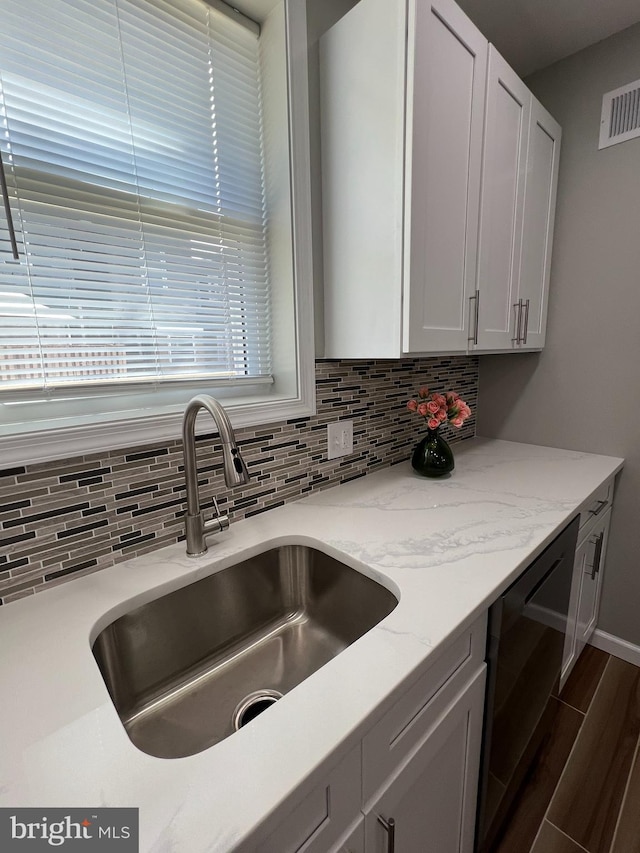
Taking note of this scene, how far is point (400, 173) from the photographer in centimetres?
98

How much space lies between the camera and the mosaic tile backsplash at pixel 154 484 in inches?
30.6

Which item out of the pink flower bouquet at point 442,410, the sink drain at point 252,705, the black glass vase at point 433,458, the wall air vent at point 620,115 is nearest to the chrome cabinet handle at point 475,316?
the pink flower bouquet at point 442,410

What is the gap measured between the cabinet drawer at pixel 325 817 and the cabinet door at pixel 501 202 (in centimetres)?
117

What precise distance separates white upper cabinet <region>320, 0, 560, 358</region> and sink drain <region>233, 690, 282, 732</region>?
0.87 meters

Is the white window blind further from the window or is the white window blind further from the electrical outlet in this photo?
the electrical outlet

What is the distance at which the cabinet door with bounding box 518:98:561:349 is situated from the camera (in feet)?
4.75

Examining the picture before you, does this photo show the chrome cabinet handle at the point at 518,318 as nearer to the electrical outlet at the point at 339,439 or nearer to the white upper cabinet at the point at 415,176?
the white upper cabinet at the point at 415,176

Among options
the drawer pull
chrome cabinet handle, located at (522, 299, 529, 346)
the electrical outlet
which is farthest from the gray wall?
the electrical outlet

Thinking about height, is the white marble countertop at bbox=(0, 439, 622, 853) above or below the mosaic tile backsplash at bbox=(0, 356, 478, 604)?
below

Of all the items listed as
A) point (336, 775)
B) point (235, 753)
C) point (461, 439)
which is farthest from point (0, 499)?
point (461, 439)

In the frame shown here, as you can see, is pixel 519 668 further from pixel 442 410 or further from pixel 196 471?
pixel 196 471

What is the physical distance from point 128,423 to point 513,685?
1128 millimetres

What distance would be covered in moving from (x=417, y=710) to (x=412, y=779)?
131 millimetres

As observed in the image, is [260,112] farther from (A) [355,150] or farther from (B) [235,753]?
(B) [235,753]
